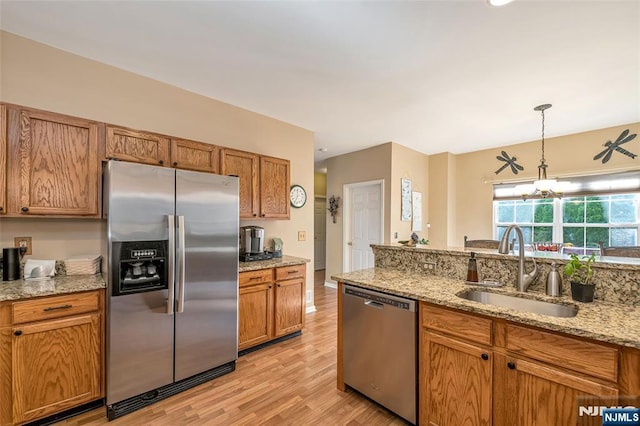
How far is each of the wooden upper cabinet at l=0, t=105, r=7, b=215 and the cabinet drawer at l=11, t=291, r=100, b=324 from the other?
676 mm

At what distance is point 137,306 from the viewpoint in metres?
1.98

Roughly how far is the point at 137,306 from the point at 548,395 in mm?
2522

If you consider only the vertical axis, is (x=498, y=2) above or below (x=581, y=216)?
above

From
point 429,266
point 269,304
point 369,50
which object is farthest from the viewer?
point 269,304

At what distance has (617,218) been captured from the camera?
4.05 metres

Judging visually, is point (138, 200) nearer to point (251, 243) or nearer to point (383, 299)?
point (251, 243)

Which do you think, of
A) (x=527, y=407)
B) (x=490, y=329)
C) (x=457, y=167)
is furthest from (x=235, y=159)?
(x=457, y=167)

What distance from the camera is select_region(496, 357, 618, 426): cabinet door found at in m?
1.17

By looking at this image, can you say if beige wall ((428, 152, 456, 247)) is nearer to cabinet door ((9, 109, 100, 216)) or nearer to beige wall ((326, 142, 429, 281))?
beige wall ((326, 142, 429, 281))

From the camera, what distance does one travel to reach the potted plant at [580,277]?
1.54m

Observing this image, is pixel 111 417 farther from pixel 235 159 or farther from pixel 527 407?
pixel 527 407

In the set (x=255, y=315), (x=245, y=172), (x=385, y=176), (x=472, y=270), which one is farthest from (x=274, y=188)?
(x=385, y=176)

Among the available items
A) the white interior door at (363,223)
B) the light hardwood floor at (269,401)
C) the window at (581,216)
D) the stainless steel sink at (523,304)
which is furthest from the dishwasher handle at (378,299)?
the window at (581,216)

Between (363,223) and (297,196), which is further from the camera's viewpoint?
(363,223)
